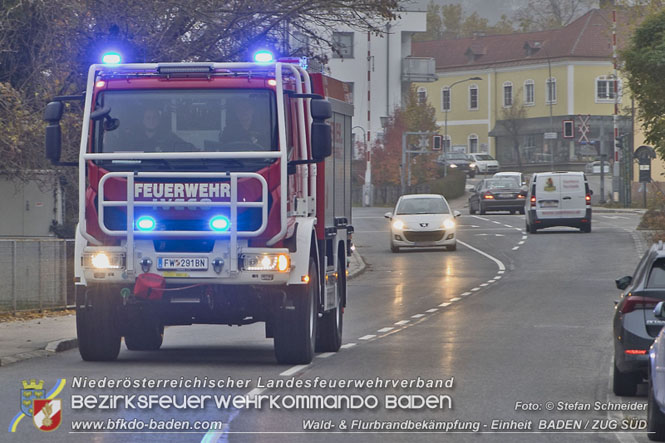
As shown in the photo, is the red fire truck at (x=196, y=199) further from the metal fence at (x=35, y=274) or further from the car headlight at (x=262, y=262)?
the metal fence at (x=35, y=274)

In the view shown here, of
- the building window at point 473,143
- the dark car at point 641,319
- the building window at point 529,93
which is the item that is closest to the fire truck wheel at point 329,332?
the dark car at point 641,319

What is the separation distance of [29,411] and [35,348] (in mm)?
5549

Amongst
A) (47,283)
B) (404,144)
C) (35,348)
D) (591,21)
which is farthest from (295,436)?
(591,21)

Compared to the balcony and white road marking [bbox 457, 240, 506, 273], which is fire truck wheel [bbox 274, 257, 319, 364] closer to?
→ white road marking [bbox 457, 240, 506, 273]

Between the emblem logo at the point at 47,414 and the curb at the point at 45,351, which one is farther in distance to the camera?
the curb at the point at 45,351

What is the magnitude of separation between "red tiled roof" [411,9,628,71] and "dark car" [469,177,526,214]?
5494 cm

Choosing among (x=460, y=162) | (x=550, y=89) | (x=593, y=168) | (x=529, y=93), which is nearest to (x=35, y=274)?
(x=593, y=168)

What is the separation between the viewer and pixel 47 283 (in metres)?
23.7

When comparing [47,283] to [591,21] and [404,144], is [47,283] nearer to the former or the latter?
[404,144]

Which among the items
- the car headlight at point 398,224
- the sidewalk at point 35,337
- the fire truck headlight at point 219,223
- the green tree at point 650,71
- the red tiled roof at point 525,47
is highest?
the red tiled roof at point 525,47

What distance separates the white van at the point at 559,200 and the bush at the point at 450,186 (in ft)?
123

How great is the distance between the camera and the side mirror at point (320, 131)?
48.4 ft

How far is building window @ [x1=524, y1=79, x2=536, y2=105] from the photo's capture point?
119688 mm

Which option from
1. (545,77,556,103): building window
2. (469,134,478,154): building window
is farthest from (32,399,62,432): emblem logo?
(469,134,478,154): building window
